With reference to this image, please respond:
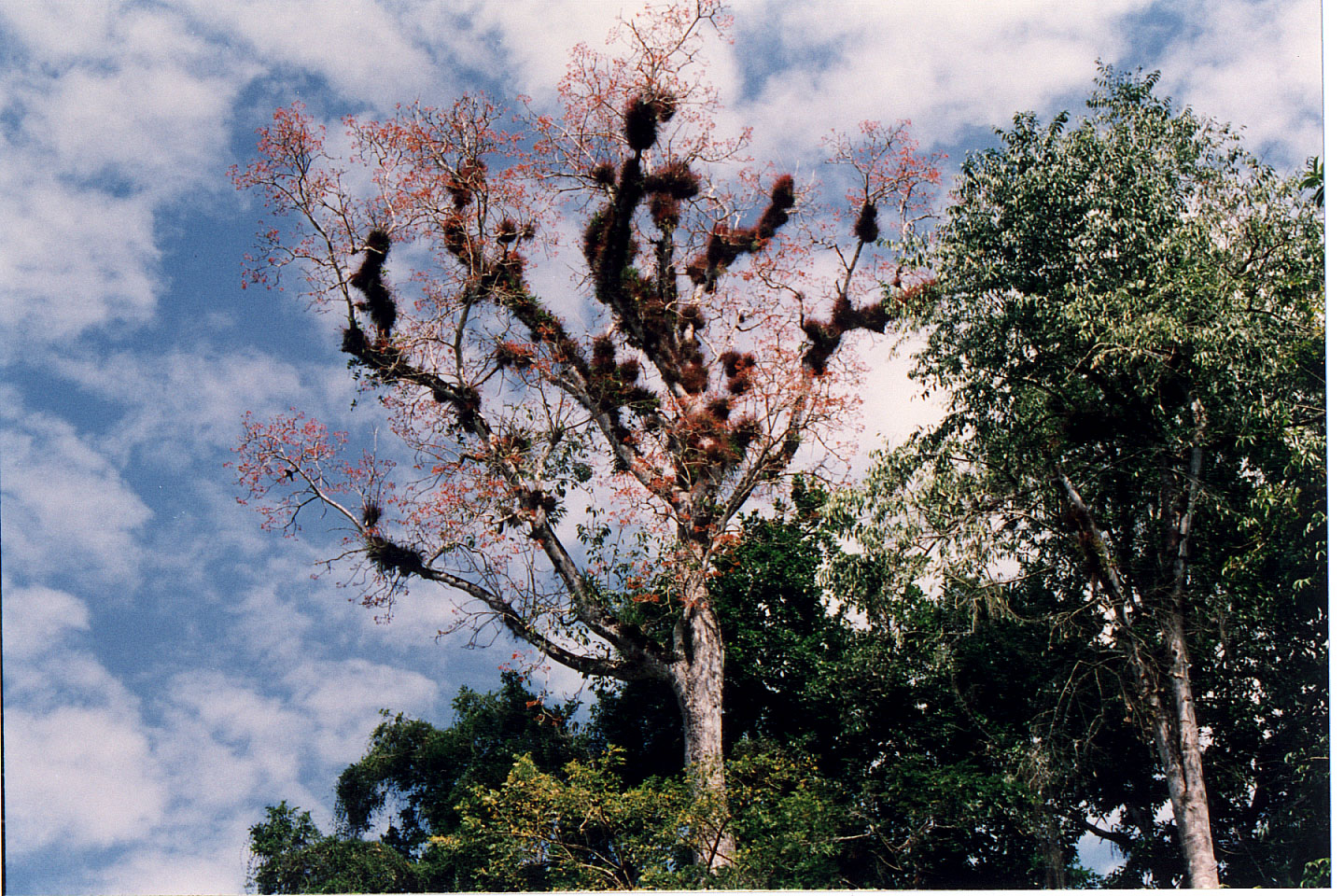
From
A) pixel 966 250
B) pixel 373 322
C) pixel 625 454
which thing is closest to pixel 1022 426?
pixel 966 250

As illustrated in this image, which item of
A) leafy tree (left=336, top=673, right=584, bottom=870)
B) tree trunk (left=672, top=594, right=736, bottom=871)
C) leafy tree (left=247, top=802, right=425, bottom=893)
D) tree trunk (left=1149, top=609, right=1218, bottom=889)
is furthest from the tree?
leafy tree (left=247, top=802, right=425, bottom=893)

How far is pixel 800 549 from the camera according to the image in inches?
396

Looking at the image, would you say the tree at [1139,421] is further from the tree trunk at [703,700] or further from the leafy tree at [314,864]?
the leafy tree at [314,864]

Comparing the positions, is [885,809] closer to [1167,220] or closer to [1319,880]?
[1319,880]

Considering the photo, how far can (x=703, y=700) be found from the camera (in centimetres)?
873

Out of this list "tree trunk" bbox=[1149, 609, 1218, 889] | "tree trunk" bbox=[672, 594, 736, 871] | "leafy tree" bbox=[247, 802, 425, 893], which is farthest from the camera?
"leafy tree" bbox=[247, 802, 425, 893]

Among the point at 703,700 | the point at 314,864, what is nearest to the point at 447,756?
the point at 314,864

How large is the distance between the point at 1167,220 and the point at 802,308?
3.13 meters

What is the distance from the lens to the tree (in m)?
7.66

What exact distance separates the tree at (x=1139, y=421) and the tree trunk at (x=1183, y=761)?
0.6 inches

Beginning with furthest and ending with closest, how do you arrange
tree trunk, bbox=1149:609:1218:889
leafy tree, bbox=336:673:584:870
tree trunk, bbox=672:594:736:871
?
leafy tree, bbox=336:673:584:870 < tree trunk, bbox=672:594:736:871 < tree trunk, bbox=1149:609:1218:889

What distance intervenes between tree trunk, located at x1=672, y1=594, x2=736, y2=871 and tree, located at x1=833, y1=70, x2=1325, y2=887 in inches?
Result: 64.4

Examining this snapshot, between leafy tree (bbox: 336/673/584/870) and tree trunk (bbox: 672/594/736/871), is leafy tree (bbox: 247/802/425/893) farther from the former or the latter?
tree trunk (bbox: 672/594/736/871)

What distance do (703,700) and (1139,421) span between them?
426cm
